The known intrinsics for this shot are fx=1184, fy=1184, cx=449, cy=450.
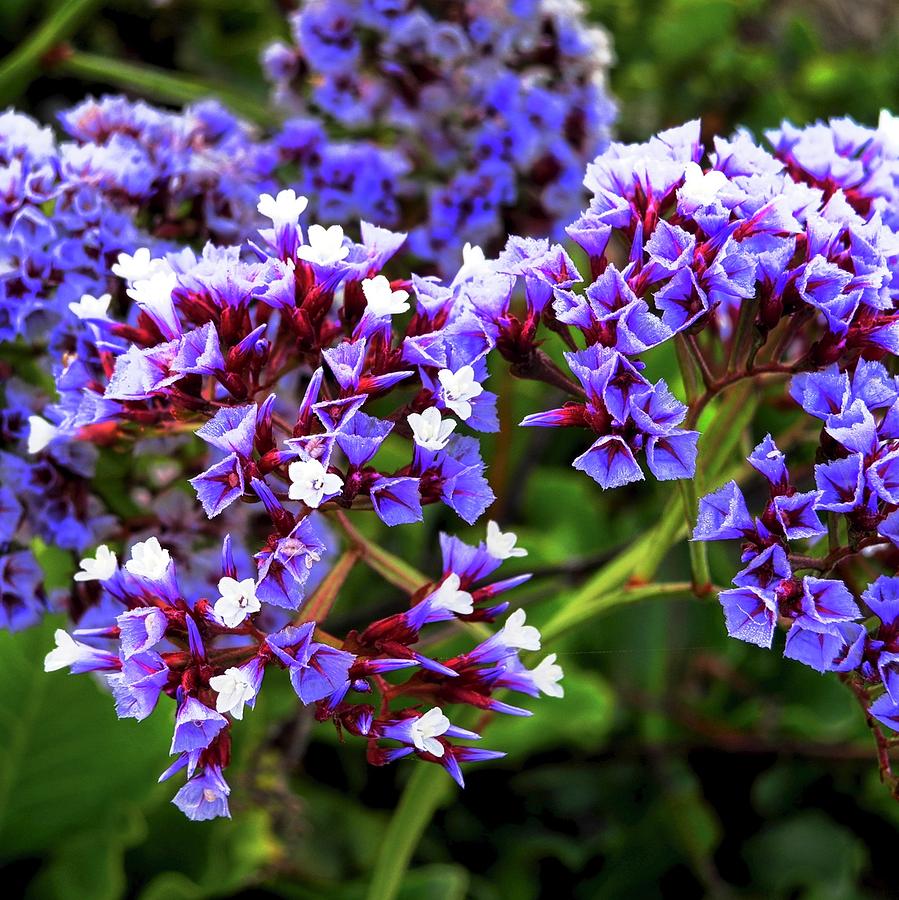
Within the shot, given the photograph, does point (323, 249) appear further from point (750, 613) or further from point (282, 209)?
point (750, 613)

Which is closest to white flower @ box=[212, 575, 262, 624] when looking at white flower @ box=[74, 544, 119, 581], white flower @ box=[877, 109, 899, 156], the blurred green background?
white flower @ box=[74, 544, 119, 581]

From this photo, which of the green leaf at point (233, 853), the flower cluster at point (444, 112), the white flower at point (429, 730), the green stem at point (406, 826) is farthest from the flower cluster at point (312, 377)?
the green leaf at point (233, 853)

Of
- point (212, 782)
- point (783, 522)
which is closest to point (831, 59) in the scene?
point (783, 522)

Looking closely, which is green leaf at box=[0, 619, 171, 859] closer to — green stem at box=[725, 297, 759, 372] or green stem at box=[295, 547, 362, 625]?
green stem at box=[295, 547, 362, 625]

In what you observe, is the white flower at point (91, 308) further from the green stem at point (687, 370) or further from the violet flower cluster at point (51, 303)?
the green stem at point (687, 370)

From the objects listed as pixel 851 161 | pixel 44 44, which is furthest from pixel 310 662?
pixel 44 44

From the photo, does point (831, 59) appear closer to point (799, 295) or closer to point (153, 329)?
point (799, 295)
